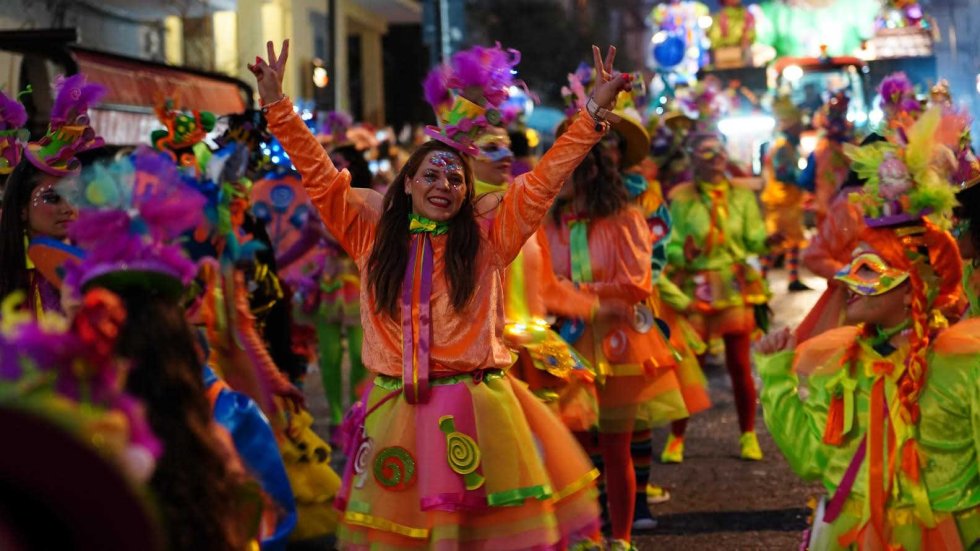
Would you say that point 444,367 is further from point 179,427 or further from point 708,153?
point 708,153

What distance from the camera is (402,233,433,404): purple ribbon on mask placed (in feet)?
16.5

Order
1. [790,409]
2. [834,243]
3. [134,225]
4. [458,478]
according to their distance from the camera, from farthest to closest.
→ [834,243]
[790,409]
[458,478]
[134,225]

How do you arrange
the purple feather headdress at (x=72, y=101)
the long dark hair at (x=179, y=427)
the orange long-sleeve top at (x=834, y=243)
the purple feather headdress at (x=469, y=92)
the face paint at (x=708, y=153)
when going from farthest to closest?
1. the face paint at (x=708, y=153)
2. the orange long-sleeve top at (x=834, y=243)
3. the purple feather headdress at (x=72, y=101)
4. the purple feather headdress at (x=469, y=92)
5. the long dark hair at (x=179, y=427)

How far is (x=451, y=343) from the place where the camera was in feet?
16.7

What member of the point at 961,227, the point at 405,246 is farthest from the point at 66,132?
the point at 961,227

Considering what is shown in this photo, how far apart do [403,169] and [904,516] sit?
2.25 m

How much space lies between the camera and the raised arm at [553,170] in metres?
5.14

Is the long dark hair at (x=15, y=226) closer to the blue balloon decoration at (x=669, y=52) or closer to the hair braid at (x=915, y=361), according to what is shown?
the hair braid at (x=915, y=361)

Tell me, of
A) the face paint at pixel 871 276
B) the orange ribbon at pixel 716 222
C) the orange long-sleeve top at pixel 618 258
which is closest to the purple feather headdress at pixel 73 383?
the face paint at pixel 871 276

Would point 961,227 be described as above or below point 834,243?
above

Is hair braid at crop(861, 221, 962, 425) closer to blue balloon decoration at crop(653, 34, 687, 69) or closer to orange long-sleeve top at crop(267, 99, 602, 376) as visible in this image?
orange long-sleeve top at crop(267, 99, 602, 376)

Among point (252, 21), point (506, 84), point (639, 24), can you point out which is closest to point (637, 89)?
point (506, 84)

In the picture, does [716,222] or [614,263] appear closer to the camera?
[614,263]

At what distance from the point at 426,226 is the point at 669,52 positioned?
17791mm
